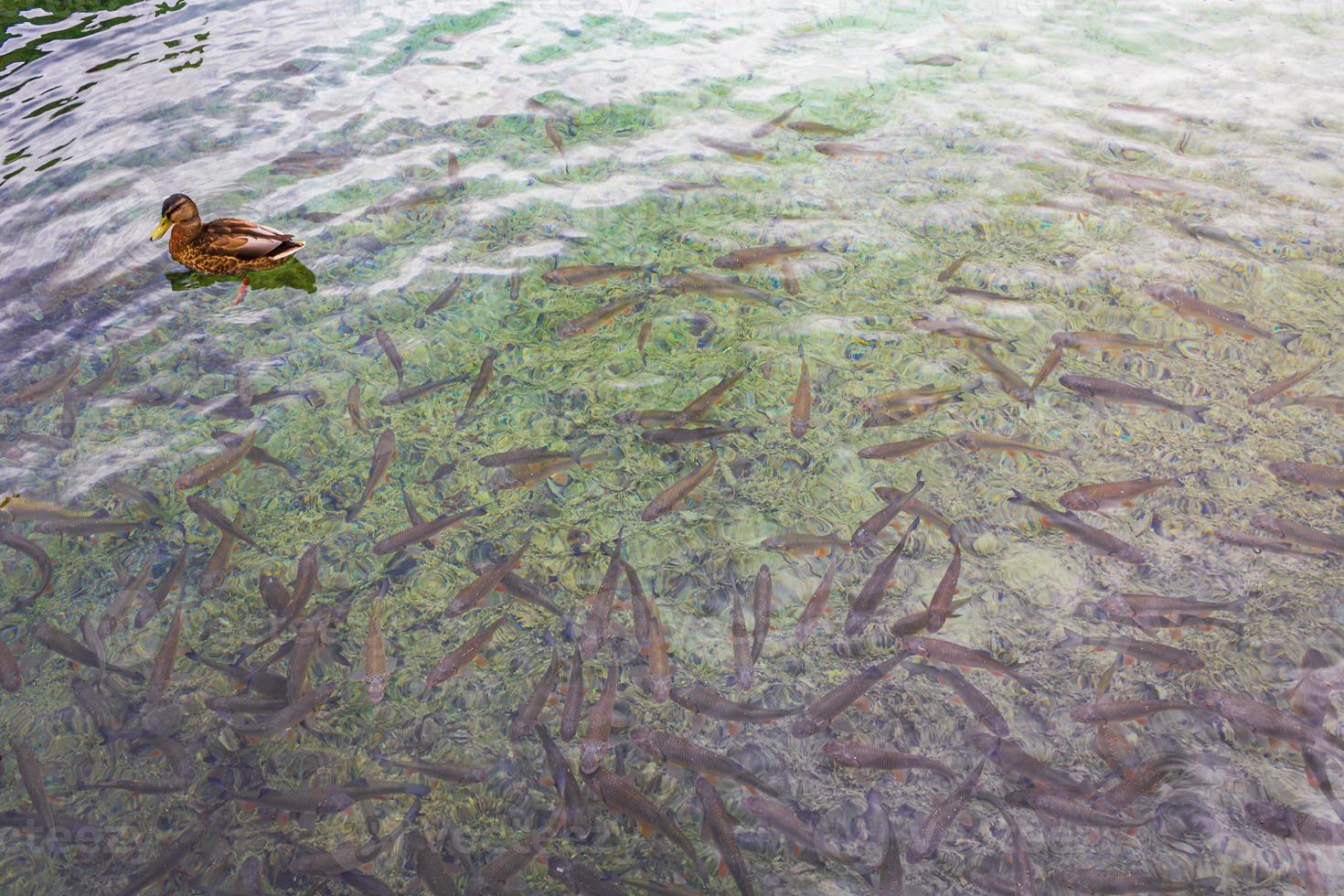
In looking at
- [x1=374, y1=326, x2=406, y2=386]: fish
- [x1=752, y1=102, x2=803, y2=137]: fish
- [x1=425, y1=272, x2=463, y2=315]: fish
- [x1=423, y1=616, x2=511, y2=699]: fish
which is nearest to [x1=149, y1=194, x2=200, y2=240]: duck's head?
[x1=374, y1=326, x2=406, y2=386]: fish

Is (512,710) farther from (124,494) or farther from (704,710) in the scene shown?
(124,494)

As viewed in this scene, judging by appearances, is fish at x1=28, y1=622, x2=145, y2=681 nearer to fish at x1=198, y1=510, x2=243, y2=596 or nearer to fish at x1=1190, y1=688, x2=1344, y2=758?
fish at x1=198, y1=510, x2=243, y2=596

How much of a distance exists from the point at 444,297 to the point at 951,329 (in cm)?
319

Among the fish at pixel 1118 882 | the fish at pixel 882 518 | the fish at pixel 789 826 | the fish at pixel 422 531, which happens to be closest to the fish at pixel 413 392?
the fish at pixel 422 531

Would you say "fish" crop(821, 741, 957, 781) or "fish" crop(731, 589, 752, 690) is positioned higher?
"fish" crop(731, 589, 752, 690)

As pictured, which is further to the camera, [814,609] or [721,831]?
[814,609]

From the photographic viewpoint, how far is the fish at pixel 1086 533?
3471mm

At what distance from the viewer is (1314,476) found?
3.72m

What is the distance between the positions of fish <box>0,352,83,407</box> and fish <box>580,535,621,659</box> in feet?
11.5

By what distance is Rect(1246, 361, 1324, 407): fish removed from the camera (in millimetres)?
4113

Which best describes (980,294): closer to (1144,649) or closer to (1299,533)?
(1299,533)

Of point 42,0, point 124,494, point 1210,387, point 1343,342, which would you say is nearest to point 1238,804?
point 1210,387

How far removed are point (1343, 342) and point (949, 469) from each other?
2615 millimetres

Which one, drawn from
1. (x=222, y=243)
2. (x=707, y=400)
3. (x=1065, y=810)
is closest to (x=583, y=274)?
(x=707, y=400)
